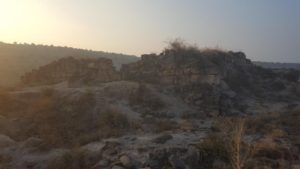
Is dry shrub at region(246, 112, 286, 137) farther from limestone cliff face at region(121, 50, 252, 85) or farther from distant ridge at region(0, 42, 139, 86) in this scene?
distant ridge at region(0, 42, 139, 86)

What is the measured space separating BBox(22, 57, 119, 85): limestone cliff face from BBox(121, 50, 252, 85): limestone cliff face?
1.11 m

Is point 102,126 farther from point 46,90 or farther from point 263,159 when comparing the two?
point 263,159

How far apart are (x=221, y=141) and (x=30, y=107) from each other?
37.2 ft

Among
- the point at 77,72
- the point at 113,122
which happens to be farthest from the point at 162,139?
the point at 77,72

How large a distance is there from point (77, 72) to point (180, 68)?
6098 millimetres

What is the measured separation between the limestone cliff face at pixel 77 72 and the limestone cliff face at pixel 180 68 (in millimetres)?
1112

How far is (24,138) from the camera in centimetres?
2006

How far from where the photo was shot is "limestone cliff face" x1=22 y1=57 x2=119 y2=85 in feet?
94.8

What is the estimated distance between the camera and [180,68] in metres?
28.6

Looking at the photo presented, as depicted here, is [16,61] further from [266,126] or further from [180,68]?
[266,126]

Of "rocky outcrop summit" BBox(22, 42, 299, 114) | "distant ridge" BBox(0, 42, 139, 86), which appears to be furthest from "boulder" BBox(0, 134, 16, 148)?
"distant ridge" BBox(0, 42, 139, 86)

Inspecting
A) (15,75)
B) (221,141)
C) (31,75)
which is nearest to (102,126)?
(221,141)

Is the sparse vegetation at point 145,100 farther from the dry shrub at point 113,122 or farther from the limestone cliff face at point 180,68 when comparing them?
the limestone cliff face at point 180,68

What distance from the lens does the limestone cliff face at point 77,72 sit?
28.9m
